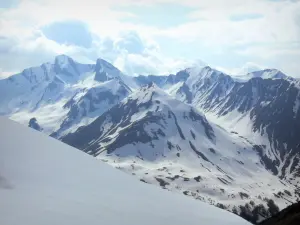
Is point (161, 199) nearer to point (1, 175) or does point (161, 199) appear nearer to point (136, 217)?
point (136, 217)

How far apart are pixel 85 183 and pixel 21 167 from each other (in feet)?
18.0

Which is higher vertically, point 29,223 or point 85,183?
point 29,223

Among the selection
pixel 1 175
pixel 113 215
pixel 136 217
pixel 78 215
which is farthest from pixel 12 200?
pixel 136 217

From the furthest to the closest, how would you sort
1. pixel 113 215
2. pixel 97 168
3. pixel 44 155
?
pixel 97 168, pixel 44 155, pixel 113 215

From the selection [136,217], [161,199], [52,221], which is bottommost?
[161,199]

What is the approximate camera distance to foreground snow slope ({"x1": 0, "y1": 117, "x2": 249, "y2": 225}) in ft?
79.5

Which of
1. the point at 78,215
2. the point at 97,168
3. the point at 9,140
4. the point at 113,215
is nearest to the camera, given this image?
the point at 78,215

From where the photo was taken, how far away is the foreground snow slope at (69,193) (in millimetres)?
24219

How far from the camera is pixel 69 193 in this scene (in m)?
27.9

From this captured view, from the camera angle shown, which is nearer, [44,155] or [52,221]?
[52,221]

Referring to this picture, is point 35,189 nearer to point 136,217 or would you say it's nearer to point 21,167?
point 21,167

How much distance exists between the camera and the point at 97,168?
33750 millimetres

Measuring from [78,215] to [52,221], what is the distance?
215 cm

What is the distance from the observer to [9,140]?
29.6m
